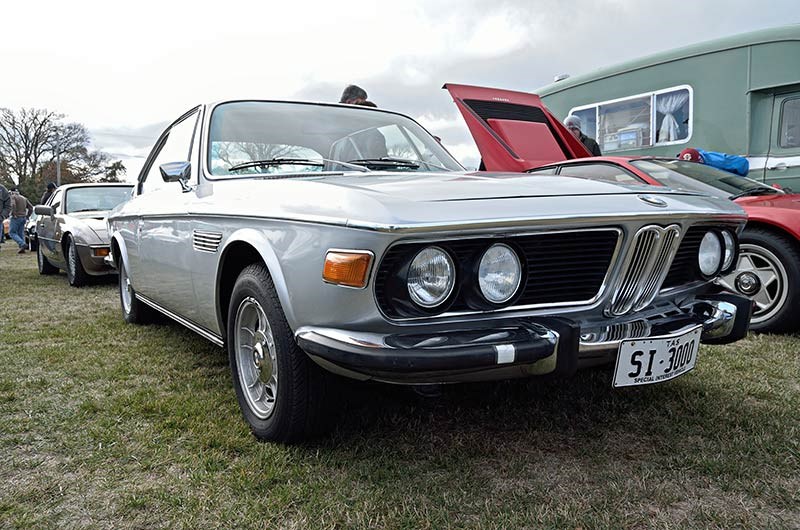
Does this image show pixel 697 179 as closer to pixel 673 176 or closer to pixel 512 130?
pixel 673 176

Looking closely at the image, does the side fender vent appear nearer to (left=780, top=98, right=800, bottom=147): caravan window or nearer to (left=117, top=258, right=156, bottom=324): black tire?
(left=117, top=258, right=156, bottom=324): black tire

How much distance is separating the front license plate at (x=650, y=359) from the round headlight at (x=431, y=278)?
62cm

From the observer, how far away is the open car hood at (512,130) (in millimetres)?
5762

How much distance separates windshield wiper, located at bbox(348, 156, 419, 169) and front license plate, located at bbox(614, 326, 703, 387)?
1.52m

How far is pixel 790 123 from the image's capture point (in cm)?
613

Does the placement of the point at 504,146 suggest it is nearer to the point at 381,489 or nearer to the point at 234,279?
the point at 234,279

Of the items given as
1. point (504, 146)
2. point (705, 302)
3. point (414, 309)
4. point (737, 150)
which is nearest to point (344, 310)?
Result: point (414, 309)

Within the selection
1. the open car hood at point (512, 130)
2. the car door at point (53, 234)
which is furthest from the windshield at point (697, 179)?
the car door at point (53, 234)

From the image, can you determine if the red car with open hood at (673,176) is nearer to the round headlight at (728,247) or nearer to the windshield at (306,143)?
the round headlight at (728,247)

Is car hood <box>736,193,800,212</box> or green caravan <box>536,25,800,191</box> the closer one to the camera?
car hood <box>736,193,800,212</box>

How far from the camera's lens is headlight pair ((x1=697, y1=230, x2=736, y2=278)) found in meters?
2.58

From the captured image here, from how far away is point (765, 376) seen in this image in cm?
322

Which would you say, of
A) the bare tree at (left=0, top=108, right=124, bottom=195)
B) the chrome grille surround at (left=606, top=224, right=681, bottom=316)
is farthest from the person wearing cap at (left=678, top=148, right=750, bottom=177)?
the bare tree at (left=0, top=108, right=124, bottom=195)

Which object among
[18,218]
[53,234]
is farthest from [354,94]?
[18,218]
